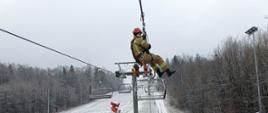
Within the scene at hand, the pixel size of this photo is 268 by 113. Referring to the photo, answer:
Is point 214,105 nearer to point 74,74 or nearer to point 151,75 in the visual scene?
point 151,75

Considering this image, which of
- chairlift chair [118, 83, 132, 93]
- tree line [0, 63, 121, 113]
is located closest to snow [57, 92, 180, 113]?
tree line [0, 63, 121, 113]

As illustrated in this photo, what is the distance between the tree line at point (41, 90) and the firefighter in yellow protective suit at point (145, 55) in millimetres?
47339

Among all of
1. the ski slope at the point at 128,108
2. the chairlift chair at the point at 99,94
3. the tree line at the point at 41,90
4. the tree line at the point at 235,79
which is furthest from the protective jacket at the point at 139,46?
the tree line at the point at 41,90

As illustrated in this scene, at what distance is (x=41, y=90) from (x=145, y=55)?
85.7 meters

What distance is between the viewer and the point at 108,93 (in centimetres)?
2745

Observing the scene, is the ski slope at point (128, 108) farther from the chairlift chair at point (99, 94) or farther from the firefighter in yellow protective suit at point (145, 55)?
the firefighter in yellow protective suit at point (145, 55)

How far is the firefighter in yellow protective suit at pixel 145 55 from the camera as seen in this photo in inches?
405

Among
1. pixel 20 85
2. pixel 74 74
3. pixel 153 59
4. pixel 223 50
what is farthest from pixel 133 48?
pixel 74 74

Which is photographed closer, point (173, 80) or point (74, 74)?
point (173, 80)

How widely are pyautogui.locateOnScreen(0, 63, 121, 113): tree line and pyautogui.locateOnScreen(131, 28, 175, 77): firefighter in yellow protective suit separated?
47.3 meters

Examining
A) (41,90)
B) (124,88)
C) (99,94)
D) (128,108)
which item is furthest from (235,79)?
(41,90)

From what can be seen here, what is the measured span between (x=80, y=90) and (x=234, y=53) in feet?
197

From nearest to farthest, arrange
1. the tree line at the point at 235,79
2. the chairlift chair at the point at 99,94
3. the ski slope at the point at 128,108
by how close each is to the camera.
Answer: the chairlift chair at the point at 99,94, the tree line at the point at 235,79, the ski slope at the point at 128,108

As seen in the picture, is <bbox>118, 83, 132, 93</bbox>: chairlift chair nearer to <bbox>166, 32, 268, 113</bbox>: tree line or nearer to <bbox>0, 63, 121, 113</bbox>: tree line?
<bbox>166, 32, 268, 113</bbox>: tree line
